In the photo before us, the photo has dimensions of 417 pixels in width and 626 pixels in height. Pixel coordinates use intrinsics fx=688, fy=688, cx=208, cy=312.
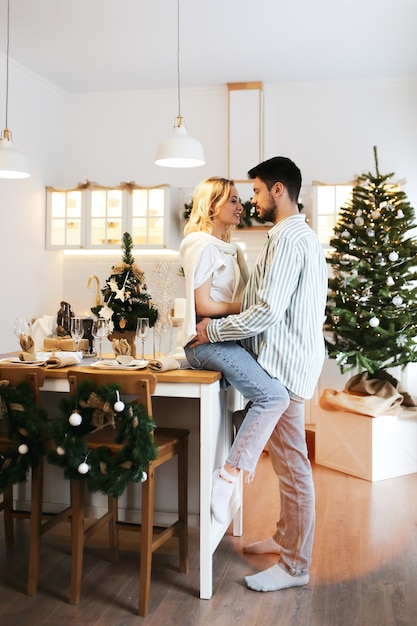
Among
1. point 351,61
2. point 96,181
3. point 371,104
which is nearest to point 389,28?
point 351,61

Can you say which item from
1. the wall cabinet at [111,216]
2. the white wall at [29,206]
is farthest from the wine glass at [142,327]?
the wall cabinet at [111,216]

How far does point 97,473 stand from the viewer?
266 centimetres

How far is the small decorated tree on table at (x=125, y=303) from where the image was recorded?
10.6 ft

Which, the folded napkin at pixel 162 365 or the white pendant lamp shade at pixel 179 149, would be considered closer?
the folded napkin at pixel 162 365

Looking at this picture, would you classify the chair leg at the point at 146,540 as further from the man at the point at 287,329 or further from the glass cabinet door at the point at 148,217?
the glass cabinet door at the point at 148,217

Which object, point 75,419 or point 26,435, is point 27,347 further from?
point 75,419

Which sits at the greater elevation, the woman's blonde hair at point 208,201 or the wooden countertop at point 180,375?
the woman's blonde hair at point 208,201

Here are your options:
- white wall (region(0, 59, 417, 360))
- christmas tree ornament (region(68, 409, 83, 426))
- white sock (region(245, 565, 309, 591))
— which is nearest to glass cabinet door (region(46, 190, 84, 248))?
white wall (region(0, 59, 417, 360))

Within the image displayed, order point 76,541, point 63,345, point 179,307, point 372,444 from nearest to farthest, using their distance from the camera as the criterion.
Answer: point 76,541
point 63,345
point 372,444
point 179,307

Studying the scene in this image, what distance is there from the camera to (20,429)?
281 cm

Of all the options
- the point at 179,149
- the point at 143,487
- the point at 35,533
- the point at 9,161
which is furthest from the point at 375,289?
the point at 35,533

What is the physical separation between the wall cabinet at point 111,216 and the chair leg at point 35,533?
367cm

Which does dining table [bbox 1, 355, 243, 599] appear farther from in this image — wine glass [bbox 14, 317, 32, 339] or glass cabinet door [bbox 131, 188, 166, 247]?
glass cabinet door [bbox 131, 188, 166, 247]

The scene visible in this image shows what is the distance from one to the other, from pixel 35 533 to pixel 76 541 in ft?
0.65
